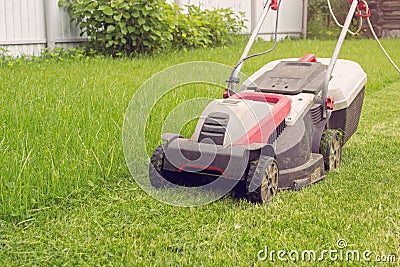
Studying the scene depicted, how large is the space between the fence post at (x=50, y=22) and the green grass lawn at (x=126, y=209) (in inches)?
131

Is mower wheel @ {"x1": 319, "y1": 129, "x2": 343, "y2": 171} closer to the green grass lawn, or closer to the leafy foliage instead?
the green grass lawn

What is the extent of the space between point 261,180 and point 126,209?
0.56 meters

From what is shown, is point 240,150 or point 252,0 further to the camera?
point 252,0

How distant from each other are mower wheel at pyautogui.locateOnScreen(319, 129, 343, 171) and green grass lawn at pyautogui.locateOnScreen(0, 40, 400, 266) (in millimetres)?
58

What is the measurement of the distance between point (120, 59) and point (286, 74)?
3767 millimetres

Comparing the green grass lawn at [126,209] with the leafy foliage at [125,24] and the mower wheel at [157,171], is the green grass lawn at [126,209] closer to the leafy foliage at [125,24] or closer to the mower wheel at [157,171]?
Result: the mower wheel at [157,171]

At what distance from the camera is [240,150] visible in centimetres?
238

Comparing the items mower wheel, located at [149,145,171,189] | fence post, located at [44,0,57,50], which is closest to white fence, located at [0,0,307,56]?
fence post, located at [44,0,57,50]

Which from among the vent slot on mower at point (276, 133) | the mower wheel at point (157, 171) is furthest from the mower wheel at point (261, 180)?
the mower wheel at point (157, 171)

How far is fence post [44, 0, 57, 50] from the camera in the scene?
6852 millimetres

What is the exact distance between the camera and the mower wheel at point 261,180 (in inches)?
94.6

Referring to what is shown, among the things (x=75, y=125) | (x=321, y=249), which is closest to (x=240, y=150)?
(x=321, y=249)

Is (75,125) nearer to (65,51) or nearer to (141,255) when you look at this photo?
(141,255)

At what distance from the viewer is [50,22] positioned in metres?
6.89
